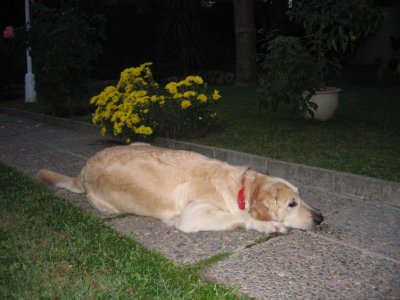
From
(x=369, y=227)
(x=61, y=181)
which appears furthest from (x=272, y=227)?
(x=61, y=181)

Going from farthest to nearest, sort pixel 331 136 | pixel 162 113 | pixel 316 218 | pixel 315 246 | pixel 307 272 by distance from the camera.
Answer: pixel 162 113
pixel 331 136
pixel 316 218
pixel 315 246
pixel 307 272

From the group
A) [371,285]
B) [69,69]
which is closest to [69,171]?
[371,285]

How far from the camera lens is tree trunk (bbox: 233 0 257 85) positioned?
1348 centimetres

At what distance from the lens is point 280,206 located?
383cm

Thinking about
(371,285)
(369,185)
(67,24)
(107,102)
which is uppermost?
(67,24)

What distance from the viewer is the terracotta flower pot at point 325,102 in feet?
26.6

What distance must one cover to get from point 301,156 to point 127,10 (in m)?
A: 16.3

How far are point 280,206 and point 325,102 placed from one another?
15.8 feet

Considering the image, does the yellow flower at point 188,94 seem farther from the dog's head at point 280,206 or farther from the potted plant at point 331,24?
the dog's head at point 280,206

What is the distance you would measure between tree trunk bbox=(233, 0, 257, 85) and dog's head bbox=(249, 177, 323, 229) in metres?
10.0

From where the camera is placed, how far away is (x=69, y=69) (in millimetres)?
11500

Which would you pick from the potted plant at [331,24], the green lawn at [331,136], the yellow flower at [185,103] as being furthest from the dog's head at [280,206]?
the potted plant at [331,24]

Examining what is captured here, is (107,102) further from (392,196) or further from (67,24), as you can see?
(392,196)

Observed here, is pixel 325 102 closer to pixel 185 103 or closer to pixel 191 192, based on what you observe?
pixel 185 103
